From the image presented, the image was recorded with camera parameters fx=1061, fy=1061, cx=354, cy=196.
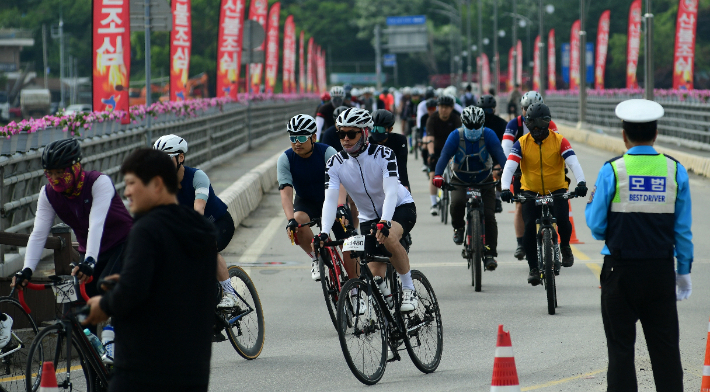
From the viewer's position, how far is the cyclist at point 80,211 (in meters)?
5.71

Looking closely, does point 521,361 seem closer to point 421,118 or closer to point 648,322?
point 648,322

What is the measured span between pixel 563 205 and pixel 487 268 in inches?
47.5

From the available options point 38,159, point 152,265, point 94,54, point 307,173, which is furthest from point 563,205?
point 94,54

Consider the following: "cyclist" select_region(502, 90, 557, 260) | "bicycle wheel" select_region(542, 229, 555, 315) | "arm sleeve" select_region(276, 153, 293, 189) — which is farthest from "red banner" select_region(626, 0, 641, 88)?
"arm sleeve" select_region(276, 153, 293, 189)

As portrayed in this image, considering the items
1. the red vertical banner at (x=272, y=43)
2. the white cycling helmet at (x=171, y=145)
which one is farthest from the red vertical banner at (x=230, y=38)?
the white cycling helmet at (x=171, y=145)

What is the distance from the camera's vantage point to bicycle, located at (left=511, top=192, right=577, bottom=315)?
8.84m

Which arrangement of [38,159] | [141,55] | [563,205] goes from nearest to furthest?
[563,205], [38,159], [141,55]

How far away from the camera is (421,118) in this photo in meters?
18.9

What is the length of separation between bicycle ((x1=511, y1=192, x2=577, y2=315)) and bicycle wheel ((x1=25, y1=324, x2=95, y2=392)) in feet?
14.8

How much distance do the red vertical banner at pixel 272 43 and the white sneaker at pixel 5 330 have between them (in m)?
35.6

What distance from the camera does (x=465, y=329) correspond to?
8.39 m

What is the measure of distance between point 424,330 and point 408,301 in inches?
10.4

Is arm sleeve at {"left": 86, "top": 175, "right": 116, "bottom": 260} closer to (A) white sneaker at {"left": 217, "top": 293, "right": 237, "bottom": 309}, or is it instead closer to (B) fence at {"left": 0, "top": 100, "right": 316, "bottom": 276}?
(A) white sneaker at {"left": 217, "top": 293, "right": 237, "bottom": 309}

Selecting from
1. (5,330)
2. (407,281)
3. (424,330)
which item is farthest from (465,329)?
(5,330)
